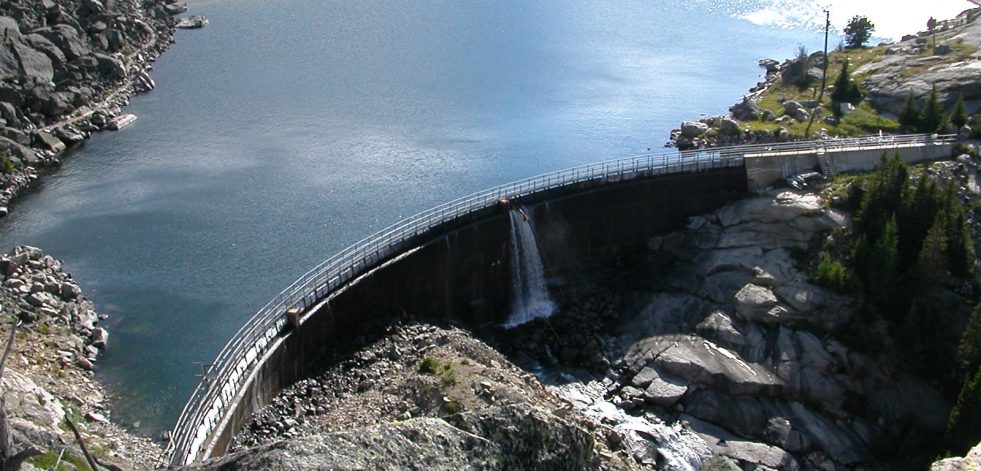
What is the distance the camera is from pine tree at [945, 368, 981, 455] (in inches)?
1917

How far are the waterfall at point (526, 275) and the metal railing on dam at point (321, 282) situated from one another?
2129 millimetres

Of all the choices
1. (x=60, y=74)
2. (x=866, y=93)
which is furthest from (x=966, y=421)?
(x=60, y=74)

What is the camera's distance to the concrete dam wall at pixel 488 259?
1951 inches

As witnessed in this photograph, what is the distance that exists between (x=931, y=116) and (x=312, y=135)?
52348 mm

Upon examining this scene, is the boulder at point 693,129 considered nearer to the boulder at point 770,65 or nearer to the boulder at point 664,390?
the boulder at point 770,65

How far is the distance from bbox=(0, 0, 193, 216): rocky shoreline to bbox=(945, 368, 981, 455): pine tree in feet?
208

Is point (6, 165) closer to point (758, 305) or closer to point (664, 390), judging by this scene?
point (664, 390)

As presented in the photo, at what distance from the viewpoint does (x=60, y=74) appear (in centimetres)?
9575

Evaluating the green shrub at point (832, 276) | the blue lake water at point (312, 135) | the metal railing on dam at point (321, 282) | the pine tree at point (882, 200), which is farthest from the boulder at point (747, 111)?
the green shrub at point (832, 276)

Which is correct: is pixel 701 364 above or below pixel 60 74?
below

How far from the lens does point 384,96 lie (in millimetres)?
102438

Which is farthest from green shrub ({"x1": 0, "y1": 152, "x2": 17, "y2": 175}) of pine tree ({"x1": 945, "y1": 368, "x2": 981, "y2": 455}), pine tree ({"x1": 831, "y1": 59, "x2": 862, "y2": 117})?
pine tree ({"x1": 831, "y1": 59, "x2": 862, "y2": 117})

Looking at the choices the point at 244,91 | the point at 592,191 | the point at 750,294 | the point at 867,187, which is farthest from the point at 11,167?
the point at 867,187

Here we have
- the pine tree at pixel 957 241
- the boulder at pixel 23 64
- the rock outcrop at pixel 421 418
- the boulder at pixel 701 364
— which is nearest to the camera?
the rock outcrop at pixel 421 418
